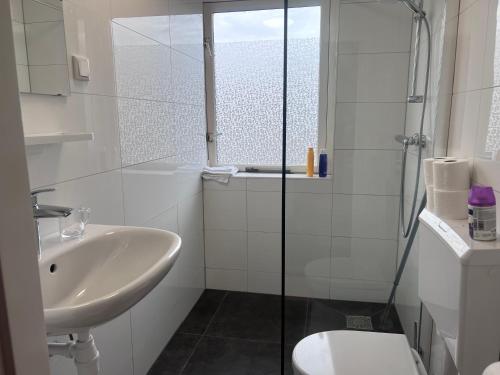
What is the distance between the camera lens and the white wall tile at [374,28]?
209 centimetres

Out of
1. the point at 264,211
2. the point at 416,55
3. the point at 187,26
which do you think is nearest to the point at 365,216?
the point at 264,211

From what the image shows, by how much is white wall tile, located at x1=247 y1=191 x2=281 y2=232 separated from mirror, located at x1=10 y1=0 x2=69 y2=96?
1.59 metres

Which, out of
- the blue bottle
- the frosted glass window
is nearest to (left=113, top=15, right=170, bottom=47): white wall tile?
the frosted glass window

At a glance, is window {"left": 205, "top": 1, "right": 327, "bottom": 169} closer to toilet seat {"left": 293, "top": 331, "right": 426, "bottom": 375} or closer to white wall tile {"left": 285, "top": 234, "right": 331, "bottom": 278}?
white wall tile {"left": 285, "top": 234, "right": 331, "bottom": 278}

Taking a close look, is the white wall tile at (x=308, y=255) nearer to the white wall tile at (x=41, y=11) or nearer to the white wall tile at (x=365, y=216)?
the white wall tile at (x=365, y=216)

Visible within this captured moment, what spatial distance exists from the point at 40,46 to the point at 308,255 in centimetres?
168

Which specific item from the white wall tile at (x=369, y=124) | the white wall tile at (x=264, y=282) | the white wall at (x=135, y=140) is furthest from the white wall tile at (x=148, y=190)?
the white wall tile at (x=369, y=124)

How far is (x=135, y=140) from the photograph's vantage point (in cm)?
187

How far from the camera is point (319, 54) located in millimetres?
2301

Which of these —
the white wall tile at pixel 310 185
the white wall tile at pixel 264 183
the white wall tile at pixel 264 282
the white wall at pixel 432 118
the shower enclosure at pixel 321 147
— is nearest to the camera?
the white wall at pixel 432 118

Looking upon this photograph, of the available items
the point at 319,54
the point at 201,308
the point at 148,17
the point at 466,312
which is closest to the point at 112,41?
the point at 148,17

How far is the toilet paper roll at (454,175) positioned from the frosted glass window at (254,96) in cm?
130

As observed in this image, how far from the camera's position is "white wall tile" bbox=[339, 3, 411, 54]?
6.86 feet

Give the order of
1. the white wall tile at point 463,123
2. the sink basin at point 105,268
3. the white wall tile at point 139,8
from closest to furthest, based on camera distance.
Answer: the sink basin at point 105,268 → the white wall tile at point 463,123 → the white wall tile at point 139,8
